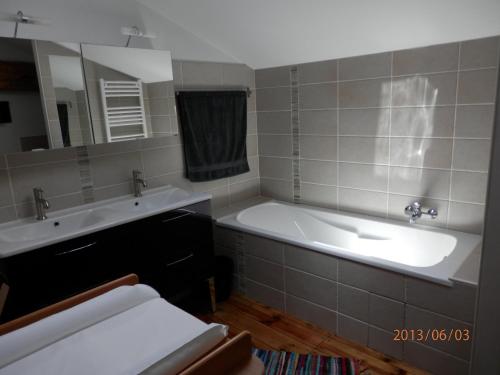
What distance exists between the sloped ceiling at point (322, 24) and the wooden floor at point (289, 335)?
2.00 m

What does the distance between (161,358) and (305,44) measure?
251 centimetres

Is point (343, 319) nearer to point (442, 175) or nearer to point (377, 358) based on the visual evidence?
point (377, 358)

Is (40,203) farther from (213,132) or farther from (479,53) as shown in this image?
(479,53)

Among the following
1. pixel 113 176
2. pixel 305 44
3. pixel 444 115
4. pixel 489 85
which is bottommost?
pixel 113 176

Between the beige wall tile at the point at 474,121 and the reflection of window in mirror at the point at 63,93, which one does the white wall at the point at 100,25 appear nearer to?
the reflection of window in mirror at the point at 63,93

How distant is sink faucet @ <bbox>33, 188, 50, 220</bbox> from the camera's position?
87.0 inches

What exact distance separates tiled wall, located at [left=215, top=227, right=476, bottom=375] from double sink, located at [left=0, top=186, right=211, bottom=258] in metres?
0.61

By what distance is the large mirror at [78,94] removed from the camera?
76.7 inches

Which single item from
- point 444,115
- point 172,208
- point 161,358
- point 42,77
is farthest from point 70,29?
point 444,115

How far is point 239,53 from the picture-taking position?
10.5 ft

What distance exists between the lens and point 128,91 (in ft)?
7.95

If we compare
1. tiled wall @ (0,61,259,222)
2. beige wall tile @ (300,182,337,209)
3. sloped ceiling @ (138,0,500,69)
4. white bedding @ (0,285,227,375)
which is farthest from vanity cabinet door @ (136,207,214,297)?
sloped ceiling @ (138,0,500,69)

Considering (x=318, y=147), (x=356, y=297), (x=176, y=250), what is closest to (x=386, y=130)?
(x=318, y=147)
